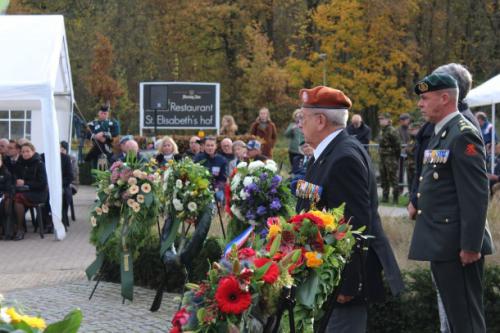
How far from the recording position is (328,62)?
34.4 metres

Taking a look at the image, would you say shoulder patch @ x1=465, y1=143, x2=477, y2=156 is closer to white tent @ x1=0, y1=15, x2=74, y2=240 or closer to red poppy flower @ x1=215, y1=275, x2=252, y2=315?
A: red poppy flower @ x1=215, y1=275, x2=252, y2=315

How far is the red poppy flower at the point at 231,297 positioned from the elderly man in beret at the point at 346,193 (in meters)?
1.22

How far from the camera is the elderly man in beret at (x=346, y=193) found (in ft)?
14.9

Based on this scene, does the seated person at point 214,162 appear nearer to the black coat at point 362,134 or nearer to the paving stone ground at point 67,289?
the paving stone ground at point 67,289

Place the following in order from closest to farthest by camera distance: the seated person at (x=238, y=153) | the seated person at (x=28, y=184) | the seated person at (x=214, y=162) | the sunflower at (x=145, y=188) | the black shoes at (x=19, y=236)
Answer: the sunflower at (x=145, y=188), the seated person at (x=214, y=162), the seated person at (x=238, y=153), the black shoes at (x=19, y=236), the seated person at (x=28, y=184)

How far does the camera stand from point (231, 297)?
333 centimetres

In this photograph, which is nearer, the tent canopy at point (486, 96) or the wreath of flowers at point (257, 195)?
the wreath of flowers at point (257, 195)

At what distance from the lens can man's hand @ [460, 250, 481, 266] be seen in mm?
4840

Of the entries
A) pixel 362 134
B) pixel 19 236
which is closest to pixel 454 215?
pixel 19 236

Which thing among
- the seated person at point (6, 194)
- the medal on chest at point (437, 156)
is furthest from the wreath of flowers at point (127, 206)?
the seated person at point (6, 194)

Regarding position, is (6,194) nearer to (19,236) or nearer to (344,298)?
(19,236)

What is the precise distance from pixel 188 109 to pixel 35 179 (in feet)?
34.5

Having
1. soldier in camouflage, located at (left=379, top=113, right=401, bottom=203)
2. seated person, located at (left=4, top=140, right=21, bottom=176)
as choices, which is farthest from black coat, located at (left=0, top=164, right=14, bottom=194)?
soldier in camouflage, located at (left=379, top=113, right=401, bottom=203)

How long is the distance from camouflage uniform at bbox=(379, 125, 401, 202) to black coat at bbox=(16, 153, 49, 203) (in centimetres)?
760
